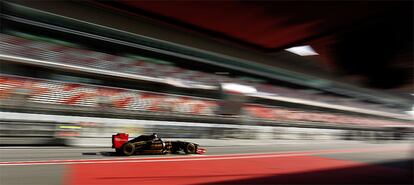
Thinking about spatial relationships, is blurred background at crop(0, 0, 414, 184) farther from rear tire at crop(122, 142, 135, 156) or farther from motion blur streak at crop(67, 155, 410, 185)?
rear tire at crop(122, 142, 135, 156)

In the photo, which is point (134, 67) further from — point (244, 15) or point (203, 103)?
point (244, 15)

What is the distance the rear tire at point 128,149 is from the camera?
11449mm

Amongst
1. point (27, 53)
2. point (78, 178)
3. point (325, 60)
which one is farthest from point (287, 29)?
point (27, 53)

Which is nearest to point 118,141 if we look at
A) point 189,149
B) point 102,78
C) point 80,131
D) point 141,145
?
point 141,145

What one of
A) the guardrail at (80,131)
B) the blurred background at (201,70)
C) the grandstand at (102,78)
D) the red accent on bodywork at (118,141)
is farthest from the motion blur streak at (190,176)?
the guardrail at (80,131)

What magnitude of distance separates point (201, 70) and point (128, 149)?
63.3 ft

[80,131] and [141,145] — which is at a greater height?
[80,131]

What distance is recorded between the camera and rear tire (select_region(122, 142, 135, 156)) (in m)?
11.4

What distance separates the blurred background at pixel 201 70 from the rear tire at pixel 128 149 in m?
3.40

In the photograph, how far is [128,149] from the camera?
11531 mm

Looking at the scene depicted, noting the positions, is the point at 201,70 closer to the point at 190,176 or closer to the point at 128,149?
the point at 128,149

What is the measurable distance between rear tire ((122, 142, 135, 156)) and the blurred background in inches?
134

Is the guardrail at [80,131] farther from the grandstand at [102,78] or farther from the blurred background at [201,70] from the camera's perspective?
the grandstand at [102,78]

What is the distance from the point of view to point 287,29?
1.98 m
